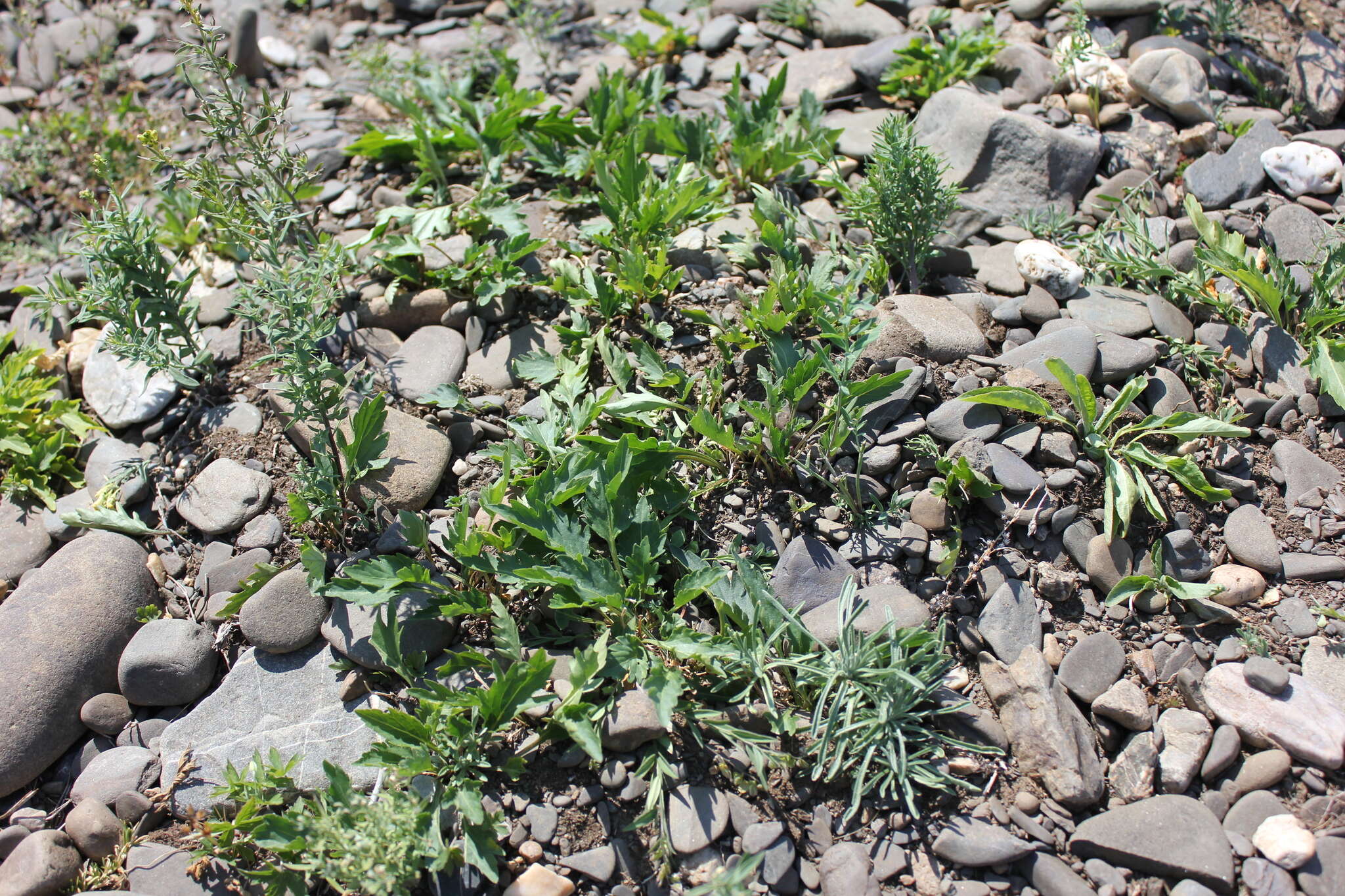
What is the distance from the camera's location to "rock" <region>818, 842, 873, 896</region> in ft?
8.21

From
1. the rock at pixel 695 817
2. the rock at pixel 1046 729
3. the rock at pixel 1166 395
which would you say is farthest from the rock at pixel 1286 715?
the rock at pixel 695 817

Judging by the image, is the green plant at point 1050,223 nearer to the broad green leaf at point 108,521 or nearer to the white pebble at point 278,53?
the broad green leaf at point 108,521

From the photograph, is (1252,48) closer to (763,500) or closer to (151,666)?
(763,500)

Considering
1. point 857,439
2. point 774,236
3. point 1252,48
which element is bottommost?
point 857,439

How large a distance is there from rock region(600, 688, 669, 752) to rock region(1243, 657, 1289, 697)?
1779 mm

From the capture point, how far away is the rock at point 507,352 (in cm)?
368

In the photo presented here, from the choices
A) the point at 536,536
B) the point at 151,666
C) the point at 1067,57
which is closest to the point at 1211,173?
the point at 1067,57

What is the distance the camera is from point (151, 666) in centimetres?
310

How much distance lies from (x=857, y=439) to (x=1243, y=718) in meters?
1.44

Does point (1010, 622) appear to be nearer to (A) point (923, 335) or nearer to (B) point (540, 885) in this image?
(A) point (923, 335)

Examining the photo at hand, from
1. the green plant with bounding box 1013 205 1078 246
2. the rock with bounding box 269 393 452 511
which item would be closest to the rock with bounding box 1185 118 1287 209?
the green plant with bounding box 1013 205 1078 246

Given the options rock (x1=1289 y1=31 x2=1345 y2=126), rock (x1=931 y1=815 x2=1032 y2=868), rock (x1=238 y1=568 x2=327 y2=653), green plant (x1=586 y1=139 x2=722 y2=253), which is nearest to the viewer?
rock (x1=931 y1=815 x2=1032 y2=868)

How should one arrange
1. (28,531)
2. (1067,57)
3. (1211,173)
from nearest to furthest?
(28,531) < (1211,173) < (1067,57)

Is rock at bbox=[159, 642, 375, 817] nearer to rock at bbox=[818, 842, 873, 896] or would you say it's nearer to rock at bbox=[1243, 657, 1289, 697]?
rock at bbox=[818, 842, 873, 896]
